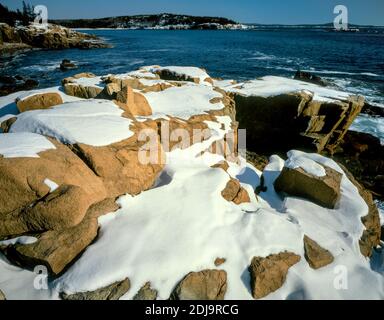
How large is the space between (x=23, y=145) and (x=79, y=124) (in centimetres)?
142

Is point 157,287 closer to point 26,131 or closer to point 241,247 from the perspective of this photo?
point 241,247

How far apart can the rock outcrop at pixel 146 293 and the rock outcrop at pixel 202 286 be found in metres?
0.31

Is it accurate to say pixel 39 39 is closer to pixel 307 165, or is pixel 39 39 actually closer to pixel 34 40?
pixel 34 40

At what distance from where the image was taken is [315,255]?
5.28 meters

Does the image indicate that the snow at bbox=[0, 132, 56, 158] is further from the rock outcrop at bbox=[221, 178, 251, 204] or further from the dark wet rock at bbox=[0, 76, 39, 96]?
the dark wet rock at bbox=[0, 76, 39, 96]

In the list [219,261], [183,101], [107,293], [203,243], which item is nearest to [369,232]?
[219,261]

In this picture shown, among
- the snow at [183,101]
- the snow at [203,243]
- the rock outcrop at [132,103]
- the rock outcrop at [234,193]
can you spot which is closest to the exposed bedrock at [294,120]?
the snow at [183,101]

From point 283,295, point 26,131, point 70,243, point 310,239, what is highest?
point 26,131

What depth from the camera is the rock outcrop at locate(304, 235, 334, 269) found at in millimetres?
5188

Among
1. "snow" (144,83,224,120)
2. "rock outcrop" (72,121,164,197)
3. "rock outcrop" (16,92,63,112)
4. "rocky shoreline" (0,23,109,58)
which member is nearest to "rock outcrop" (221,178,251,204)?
"rock outcrop" (72,121,164,197)

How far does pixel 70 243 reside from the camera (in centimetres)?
455

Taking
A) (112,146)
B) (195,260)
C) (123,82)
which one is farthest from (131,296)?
(123,82)

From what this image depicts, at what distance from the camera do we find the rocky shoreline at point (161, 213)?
14.5 feet

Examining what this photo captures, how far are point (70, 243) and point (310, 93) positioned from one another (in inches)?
600
